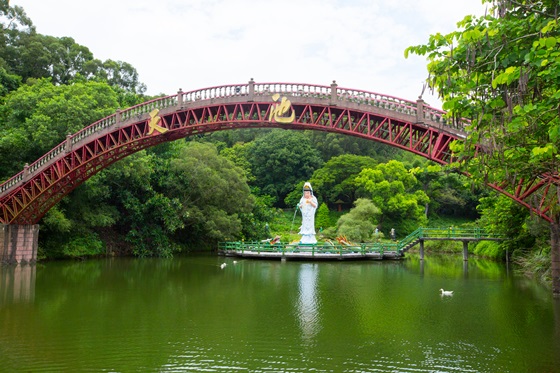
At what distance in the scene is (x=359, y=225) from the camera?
127 ft

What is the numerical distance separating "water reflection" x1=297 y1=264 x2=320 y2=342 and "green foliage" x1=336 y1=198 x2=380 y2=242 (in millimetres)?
14422

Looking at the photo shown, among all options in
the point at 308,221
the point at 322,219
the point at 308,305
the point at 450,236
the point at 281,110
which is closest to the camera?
the point at 308,305

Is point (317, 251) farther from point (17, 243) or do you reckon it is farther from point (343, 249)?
point (17, 243)

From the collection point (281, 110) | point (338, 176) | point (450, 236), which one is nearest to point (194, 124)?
point (281, 110)

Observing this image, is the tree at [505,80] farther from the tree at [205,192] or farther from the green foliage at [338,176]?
the green foliage at [338,176]

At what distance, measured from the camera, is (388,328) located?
11586 mm

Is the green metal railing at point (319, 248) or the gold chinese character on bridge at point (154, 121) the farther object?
the green metal railing at point (319, 248)

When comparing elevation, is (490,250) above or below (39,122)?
below

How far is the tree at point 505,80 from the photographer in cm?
740

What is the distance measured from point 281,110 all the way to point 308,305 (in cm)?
1057

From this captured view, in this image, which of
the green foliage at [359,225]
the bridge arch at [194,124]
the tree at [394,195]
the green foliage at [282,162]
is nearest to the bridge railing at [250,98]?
the bridge arch at [194,124]

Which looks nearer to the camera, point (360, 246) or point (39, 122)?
point (39, 122)

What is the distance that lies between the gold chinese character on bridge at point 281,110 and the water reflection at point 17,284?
12146 millimetres

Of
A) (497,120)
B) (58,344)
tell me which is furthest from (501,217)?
(58,344)
